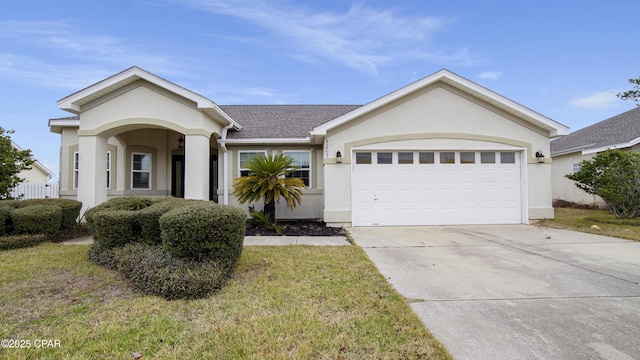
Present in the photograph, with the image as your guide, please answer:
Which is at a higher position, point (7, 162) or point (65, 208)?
point (7, 162)

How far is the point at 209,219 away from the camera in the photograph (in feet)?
13.5

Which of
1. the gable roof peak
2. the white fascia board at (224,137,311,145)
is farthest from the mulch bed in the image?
the gable roof peak

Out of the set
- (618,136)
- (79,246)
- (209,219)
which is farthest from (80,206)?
(618,136)

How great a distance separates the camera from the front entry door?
40.3 feet

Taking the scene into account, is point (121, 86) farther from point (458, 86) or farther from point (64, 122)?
point (458, 86)

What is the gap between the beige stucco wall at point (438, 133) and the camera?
9664mm

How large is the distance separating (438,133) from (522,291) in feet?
22.1

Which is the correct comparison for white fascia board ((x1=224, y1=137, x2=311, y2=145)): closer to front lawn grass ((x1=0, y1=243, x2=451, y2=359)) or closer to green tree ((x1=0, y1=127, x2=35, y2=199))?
green tree ((x1=0, y1=127, x2=35, y2=199))

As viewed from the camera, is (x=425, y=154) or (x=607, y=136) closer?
(x=425, y=154)

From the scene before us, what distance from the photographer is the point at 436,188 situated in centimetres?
990

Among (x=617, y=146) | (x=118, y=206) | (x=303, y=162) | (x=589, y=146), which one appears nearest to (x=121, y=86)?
(x=118, y=206)

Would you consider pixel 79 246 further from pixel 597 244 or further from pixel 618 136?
pixel 618 136

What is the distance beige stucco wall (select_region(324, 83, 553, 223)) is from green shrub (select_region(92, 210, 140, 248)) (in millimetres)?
5651

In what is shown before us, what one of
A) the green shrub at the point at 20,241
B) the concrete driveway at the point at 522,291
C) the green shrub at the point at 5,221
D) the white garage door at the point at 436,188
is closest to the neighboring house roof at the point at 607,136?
the white garage door at the point at 436,188
